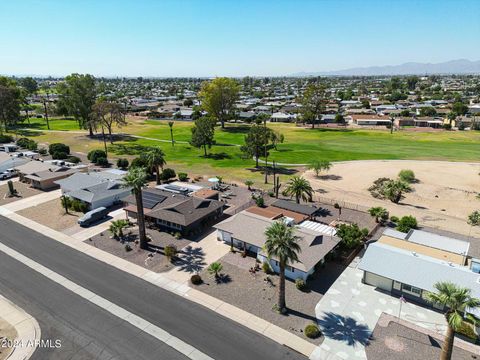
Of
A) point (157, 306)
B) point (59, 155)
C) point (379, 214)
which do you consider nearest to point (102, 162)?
point (59, 155)

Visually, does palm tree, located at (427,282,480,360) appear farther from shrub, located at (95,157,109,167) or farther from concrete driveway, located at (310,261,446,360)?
shrub, located at (95,157,109,167)

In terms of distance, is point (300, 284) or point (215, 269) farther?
point (215, 269)

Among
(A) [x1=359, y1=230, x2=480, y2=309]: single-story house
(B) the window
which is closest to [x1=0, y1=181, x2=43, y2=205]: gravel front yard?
(A) [x1=359, y1=230, x2=480, y2=309]: single-story house

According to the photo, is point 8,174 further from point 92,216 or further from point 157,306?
point 157,306

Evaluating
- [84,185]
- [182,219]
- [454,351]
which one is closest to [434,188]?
[454,351]

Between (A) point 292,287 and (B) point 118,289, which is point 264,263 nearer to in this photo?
(A) point 292,287

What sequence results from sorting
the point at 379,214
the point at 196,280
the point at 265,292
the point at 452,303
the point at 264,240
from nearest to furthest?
the point at 452,303 → the point at 265,292 → the point at 196,280 → the point at 264,240 → the point at 379,214

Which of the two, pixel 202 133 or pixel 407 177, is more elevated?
pixel 202 133
